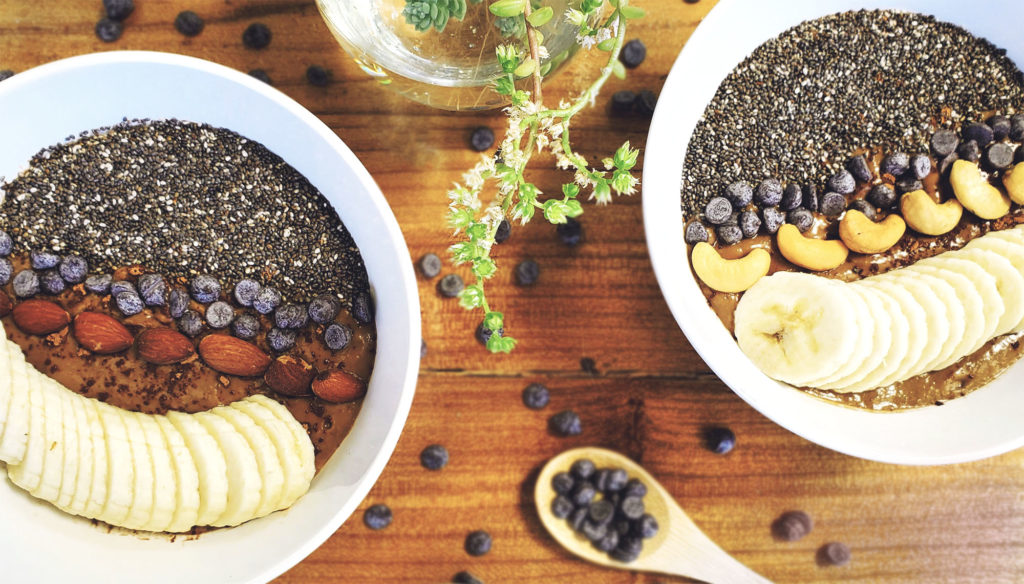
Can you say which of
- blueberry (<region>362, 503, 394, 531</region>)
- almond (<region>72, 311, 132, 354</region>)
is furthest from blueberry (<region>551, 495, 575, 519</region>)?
almond (<region>72, 311, 132, 354</region>)

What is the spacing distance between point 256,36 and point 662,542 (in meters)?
1.04

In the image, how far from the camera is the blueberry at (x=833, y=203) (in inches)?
41.7

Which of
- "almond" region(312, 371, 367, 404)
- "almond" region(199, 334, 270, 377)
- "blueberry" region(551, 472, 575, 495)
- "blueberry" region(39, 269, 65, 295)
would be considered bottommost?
"blueberry" region(551, 472, 575, 495)

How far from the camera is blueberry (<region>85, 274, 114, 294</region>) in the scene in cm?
103

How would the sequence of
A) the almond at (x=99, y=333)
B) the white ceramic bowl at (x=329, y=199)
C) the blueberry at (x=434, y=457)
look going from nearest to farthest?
the white ceramic bowl at (x=329, y=199) < the almond at (x=99, y=333) < the blueberry at (x=434, y=457)

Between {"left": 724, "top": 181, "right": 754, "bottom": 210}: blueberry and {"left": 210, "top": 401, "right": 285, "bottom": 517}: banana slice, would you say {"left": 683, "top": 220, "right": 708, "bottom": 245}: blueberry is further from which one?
{"left": 210, "top": 401, "right": 285, "bottom": 517}: banana slice

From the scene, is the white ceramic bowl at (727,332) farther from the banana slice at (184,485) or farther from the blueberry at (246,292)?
the banana slice at (184,485)

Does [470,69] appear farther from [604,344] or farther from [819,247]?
[819,247]

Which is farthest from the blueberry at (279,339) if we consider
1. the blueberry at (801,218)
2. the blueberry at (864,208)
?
the blueberry at (864,208)

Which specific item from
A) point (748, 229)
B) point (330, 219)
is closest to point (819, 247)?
point (748, 229)

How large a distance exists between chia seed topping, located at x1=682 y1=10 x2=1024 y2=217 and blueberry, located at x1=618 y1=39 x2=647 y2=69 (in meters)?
0.14

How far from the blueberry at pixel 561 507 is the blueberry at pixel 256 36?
867 millimetres

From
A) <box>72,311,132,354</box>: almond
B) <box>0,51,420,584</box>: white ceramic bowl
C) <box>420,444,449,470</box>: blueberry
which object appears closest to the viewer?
<box>0,51,420,584</box>: white ceramic bowl

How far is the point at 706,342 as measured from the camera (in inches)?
37.1
